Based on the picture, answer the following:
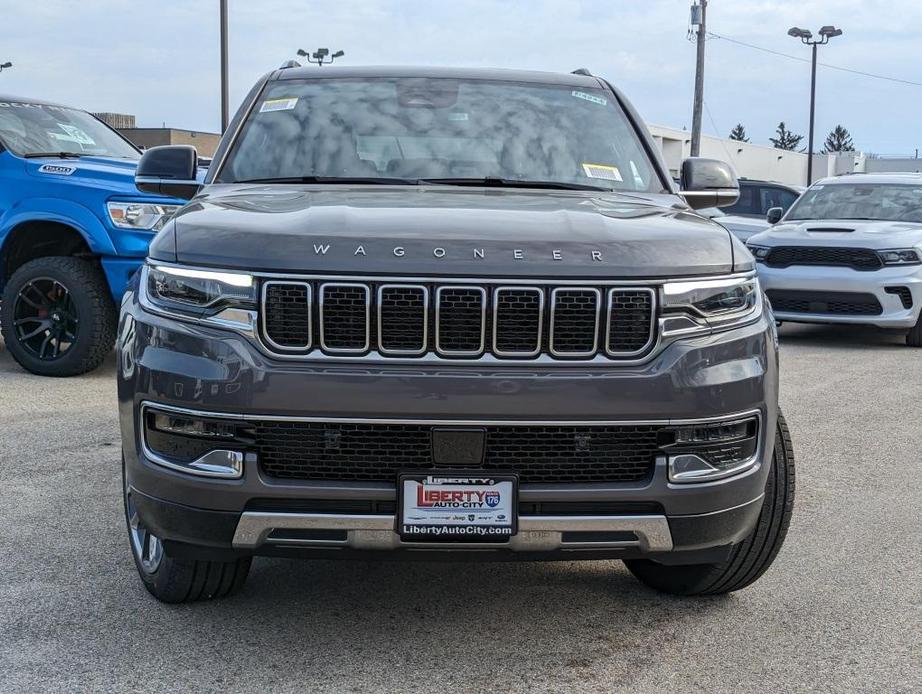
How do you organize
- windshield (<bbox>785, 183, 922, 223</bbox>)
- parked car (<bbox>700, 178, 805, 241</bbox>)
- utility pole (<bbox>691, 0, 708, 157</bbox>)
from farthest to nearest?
1. utility pole (<bbox>691, 0, 708, 157</bbox>)
2. parked car (<bbox>700, 178, 805, 241</bbox>)
3. windshield (<bbox>785, 183, 922, 223</bbox>)

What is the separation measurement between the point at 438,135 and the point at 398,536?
1.97 metres

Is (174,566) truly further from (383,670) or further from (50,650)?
(383,670)

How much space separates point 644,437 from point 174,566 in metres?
1.58

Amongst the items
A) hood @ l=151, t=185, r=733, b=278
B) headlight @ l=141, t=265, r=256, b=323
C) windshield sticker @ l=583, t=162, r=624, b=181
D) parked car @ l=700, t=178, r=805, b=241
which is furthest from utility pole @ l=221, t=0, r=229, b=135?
headlight @ l=141, t=265, r=256, b=323

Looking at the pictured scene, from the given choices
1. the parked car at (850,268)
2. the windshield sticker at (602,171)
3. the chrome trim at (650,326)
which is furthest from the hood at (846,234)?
the chrome trim at (650,326)

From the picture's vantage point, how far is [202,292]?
10.8 feet

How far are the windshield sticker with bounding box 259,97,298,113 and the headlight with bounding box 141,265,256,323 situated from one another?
4.98 ft

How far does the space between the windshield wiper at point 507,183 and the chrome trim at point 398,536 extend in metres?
1.58

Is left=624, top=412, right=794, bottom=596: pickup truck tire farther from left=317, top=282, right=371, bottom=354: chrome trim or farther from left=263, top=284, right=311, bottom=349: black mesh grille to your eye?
left=263, top=284, right=311, bottom=349: black mesh grille

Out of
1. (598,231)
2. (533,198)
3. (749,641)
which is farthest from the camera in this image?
(533,198)

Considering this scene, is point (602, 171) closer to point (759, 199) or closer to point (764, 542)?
point (764, 542)

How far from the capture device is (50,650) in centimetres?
358

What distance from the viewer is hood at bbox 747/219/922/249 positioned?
37.8 feet

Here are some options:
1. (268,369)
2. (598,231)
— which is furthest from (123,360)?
(598,231)
